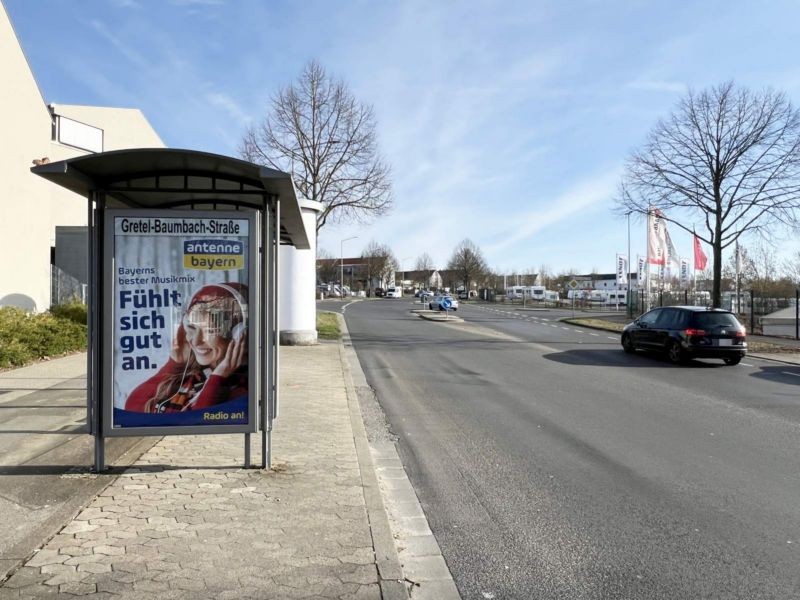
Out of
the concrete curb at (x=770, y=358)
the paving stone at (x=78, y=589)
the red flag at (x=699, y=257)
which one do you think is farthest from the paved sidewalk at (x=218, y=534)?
the red flag at (x=699, y=257)

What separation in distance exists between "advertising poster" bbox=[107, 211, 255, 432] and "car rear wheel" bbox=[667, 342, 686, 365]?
12.9 metres

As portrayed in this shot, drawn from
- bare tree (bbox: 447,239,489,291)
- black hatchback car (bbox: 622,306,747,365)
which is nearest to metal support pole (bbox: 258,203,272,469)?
black hatchback car (bbox: 622,306,747,365)

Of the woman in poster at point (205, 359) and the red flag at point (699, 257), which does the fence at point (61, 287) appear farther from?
the red flag at point (699, 257)

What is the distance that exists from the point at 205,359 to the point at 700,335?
516 inches

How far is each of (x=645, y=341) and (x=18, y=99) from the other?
18093 mm

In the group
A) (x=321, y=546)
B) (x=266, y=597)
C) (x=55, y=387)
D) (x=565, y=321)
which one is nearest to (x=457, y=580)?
(x=321, y=546)

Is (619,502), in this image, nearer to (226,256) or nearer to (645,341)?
(226,256)

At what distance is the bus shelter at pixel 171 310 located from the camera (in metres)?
5.09

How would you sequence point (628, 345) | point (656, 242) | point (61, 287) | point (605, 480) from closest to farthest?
point (605, 480) < point (628, 345) < point (61, 287) < point (656, 242)

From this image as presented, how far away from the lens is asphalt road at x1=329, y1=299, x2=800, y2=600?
3.82 meters

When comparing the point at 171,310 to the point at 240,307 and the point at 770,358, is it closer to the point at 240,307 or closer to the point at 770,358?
the point at 240,307

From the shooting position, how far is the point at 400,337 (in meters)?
22.5

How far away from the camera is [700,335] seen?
49.5 ft

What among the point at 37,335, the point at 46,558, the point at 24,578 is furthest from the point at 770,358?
the point at 24,578
